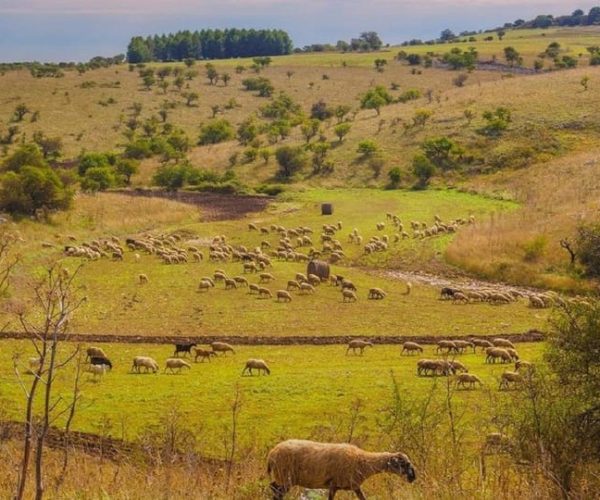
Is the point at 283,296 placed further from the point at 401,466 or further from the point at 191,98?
the point at 191,98

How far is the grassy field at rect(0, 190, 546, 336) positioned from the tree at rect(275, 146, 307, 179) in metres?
18.7

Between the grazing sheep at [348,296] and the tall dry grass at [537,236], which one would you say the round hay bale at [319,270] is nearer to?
the grazing sheep at [348,296]

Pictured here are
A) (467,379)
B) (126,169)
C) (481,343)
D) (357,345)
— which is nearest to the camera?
(467,379)

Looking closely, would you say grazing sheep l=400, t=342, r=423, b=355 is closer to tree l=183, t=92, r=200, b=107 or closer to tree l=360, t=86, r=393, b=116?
tree l=360, t=86, r=393, b=116

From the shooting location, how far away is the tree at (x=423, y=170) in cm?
7419

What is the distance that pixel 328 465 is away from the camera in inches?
420

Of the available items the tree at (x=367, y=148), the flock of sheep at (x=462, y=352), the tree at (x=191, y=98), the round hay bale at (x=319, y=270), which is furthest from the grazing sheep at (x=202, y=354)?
the tree at (x=191, y=98)

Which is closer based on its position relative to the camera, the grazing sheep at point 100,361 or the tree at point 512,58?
the grazing sheep at point 100,361

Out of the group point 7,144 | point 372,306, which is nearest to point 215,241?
point 372,306

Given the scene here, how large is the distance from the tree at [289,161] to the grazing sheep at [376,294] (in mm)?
42634

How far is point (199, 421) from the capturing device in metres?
20.2

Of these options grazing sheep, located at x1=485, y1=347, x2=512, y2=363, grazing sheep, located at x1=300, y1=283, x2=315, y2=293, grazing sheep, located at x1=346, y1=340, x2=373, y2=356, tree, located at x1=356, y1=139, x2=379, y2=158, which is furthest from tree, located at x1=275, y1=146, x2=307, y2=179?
grazing sheep, located at x1=485, y1=347, x2=512, y2=363

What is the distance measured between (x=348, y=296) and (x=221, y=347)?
10.0 metres

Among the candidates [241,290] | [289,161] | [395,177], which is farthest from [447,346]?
[289,161]
